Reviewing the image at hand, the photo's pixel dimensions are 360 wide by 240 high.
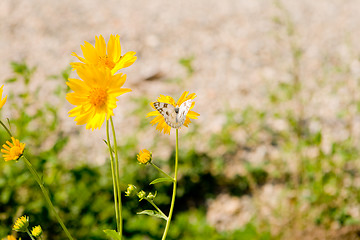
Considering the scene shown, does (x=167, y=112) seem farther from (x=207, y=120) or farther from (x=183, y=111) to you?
(x=207, y=120)

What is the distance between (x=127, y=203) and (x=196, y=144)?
2.10ft

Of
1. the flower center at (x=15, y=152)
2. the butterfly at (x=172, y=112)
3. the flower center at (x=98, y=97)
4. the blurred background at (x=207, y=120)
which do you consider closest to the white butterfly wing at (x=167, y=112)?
the butterfly at (x=172, y=112)

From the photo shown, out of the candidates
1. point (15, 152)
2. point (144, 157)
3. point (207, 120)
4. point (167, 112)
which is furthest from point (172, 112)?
point (207, 120)

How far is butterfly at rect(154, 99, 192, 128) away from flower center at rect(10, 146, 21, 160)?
0.31m

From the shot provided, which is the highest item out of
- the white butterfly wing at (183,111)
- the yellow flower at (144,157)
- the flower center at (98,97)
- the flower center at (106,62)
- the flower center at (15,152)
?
Answer: the flower center at (106,62)

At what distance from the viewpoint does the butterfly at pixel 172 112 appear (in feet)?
2.75

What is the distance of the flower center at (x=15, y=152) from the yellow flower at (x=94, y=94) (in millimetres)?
134

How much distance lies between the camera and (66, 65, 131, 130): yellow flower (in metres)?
0.86

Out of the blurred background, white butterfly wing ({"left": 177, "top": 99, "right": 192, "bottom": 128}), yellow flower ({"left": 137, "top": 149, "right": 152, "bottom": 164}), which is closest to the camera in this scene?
white butterfly wing ({"left": 177, "top": 99, "right": 192, "bottom": 128})

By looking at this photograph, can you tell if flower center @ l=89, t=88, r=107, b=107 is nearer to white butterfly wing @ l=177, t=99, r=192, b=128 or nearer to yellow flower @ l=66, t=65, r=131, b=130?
yellow flower @ l=66, t=65, r=131, b=130

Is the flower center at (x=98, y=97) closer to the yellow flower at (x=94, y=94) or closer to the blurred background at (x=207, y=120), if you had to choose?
the yellow flower at (x=94, y=94)

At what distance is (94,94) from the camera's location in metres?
0.88

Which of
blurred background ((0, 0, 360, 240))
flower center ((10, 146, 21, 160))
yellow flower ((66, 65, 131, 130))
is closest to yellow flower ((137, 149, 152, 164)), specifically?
yellow flower ((66, 65, 131, 130))

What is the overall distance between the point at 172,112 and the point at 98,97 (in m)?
0.16
